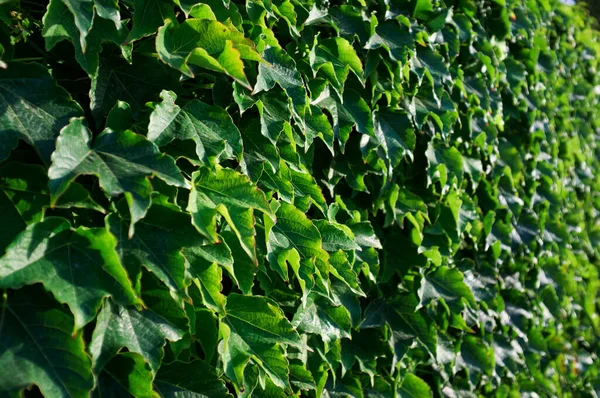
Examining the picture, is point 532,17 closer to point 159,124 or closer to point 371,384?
point 371,384

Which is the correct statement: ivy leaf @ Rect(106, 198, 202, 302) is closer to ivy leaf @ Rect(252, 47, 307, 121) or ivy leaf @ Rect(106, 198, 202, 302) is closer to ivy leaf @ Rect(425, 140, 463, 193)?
ivy leaf @ Rect(252, 47, 307, 121)

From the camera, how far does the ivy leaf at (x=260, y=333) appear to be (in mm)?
1657

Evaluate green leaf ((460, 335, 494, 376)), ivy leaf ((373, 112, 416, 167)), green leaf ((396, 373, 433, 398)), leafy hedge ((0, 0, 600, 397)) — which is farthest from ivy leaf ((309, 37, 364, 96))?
green leaf ((460, 335, 494, 376))

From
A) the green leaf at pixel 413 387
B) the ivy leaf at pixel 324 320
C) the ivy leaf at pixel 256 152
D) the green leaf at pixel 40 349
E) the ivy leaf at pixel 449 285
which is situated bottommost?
the green leaf at pixel 413 387

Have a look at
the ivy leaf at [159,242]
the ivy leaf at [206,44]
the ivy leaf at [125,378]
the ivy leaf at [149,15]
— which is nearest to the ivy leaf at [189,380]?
the ivy leaf at [125,378]

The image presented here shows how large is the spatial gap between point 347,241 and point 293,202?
0.26m

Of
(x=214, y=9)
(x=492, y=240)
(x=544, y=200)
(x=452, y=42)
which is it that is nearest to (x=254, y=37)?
(x=214, y=9)

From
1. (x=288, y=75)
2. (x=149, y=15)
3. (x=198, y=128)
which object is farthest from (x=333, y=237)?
(x=149, y=15)

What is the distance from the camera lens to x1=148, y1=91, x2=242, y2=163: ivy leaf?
4.90 feet

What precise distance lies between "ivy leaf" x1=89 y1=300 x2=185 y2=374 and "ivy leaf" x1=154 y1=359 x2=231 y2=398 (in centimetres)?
18

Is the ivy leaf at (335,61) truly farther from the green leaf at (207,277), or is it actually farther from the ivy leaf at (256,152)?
the green leaf at (207,277)

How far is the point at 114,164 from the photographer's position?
1307mm

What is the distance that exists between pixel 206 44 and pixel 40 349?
783 millimetres

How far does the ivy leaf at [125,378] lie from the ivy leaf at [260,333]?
0.26 meters
